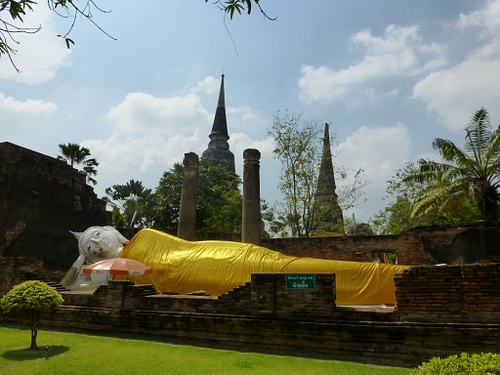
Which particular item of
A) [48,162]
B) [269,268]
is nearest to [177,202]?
[48,162]

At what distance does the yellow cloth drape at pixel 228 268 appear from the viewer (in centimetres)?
781

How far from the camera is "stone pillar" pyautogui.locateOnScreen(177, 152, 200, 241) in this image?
45.1 feet

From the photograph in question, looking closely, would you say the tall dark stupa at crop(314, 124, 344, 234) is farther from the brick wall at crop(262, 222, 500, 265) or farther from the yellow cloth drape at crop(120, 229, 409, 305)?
the yellow cloth drape at crop(120, 229, 409, 305)

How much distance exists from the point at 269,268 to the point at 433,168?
34.9ft

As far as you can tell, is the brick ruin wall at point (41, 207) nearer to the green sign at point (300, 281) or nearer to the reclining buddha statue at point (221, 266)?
the reclining buddha statue at point (221, 266)

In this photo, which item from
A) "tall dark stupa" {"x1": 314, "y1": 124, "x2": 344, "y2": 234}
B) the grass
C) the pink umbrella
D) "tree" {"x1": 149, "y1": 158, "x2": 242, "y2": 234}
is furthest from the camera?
"tree" {"x1": 149, "y1": 158, "x2": 242, "y2": 234}

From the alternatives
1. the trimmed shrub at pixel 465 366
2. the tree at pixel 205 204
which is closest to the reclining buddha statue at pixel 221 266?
the trimmed shrub at pixel 465 366

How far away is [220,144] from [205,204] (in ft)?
73.4

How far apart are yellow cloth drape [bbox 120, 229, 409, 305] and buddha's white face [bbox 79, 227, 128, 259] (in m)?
1.04

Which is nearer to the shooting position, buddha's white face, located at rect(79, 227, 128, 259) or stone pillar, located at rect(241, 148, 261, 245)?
buddha's white face, located at rect(79, 227, 128, 259)

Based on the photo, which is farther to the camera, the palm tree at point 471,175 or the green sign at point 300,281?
the palm tree at point 471,175

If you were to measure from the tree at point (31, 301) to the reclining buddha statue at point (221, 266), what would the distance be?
3.06 m

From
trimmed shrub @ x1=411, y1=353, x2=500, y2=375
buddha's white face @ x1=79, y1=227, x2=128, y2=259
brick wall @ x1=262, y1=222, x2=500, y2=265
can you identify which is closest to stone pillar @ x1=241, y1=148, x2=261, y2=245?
brick wall @ x1=262, y1=222, x2=500, y2=265

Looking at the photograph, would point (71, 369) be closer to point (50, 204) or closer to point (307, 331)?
point (307, 331)
